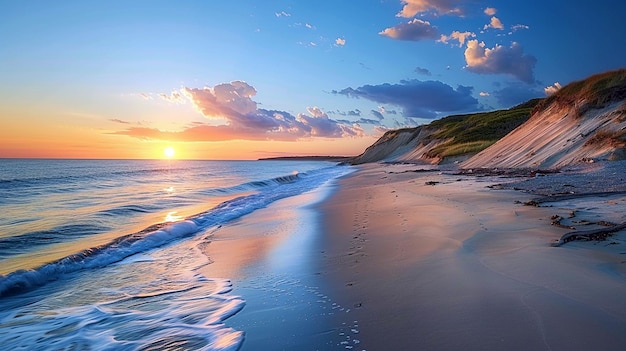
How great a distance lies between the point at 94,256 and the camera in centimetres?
853

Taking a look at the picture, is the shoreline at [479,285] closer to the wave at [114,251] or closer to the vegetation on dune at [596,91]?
the wave at [114,251]

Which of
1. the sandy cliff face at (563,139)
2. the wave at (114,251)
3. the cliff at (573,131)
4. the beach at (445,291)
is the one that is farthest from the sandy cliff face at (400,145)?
the beach at (445,291)

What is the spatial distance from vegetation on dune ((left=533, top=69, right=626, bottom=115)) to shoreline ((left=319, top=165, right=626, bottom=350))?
58.8 ft

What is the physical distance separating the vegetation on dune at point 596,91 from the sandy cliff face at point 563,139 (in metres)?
0.39

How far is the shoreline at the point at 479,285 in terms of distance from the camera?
10.7 ft

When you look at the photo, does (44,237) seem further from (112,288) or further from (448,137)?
(448,137)

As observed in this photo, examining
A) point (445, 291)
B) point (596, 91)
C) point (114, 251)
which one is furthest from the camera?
point (596, 91)

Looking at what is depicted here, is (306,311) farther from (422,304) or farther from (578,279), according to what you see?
(578,279)

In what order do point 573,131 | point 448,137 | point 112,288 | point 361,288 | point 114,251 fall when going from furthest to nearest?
point 448,137 < point 573,131 < point 114,251 < point 112,288 < point 361,288

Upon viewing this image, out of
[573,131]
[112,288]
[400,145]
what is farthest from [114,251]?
[400,145]

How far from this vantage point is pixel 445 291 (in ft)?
14.7

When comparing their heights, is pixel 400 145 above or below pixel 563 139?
above

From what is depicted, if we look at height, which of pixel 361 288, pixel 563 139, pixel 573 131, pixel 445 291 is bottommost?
pixel 361 288

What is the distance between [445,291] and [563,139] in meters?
21.5
